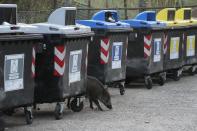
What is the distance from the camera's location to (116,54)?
42.3 ft

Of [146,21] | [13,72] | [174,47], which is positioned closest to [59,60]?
[13,72]

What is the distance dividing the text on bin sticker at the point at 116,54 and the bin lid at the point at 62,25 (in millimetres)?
2053

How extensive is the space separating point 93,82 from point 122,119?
1276 millimetres

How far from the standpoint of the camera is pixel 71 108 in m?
11.0

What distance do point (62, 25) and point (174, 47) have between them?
632 centimetres

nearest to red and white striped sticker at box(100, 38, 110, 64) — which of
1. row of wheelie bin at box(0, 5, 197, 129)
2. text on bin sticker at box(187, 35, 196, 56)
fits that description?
row of wheelie bin at box(0, 5, 197, 129)

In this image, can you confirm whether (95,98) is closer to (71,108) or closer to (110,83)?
(71,108)

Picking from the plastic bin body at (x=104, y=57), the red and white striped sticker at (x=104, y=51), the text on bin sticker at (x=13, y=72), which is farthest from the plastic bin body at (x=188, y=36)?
the text on bin sticker at (x=13, y=72)

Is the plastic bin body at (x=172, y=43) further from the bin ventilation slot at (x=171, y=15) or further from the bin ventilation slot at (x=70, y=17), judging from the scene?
the bin ventilation slot at (x=70, y=17)

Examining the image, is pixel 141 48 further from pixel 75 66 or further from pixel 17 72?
pixel 17 72

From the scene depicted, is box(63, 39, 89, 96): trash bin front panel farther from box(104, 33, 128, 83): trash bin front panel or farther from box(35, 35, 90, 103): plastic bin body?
box(104, 33, 128, 83): trash bin front panel

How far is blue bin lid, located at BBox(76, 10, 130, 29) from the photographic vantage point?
12383 mm

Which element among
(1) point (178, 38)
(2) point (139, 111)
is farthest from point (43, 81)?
(1) point (178, 38)

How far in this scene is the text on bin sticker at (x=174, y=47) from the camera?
52.1 feet
